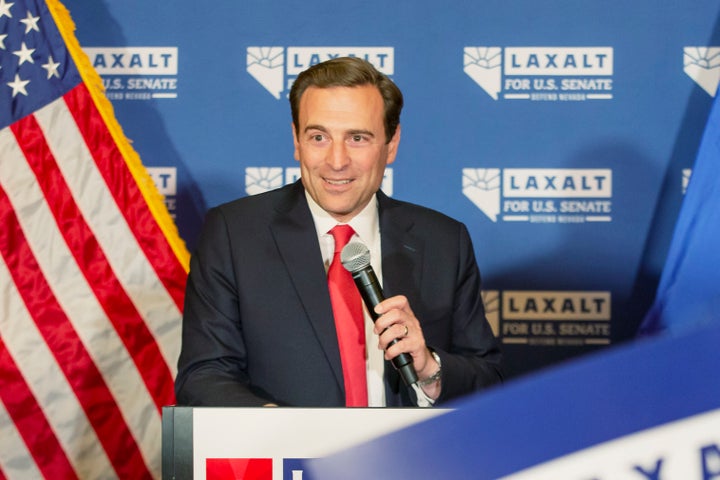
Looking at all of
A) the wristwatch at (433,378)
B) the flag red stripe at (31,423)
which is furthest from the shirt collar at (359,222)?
the flag red stripe at (31,423)

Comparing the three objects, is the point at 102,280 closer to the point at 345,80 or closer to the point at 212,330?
the point at 212,330

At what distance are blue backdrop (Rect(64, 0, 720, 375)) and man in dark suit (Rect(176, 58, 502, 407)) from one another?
0.99 meters

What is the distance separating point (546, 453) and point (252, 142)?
2847 mm

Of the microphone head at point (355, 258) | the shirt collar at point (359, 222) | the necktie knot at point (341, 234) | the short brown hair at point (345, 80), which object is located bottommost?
the microphone head at point (355, 258)

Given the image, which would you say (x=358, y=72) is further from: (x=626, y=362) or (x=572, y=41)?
(x=626, y=362)

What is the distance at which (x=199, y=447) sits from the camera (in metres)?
1.10

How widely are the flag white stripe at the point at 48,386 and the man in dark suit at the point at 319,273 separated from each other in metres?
0.93

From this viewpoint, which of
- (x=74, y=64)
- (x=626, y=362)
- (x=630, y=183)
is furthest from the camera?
(x=630, y=183)

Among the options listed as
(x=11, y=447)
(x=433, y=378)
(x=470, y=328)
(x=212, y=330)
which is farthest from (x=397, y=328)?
(x=11, y=447)

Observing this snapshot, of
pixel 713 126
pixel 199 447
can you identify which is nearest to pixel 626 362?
pixel 199 447

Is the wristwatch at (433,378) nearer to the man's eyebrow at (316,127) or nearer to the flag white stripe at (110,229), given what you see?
the man's eyebrow at (316,127)

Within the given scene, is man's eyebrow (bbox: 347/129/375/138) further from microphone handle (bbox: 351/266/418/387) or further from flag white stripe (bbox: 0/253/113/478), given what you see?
flag white stripe (bbox: 0/253/113/478)

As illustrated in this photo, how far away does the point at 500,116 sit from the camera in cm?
313

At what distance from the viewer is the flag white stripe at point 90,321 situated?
2760mm
